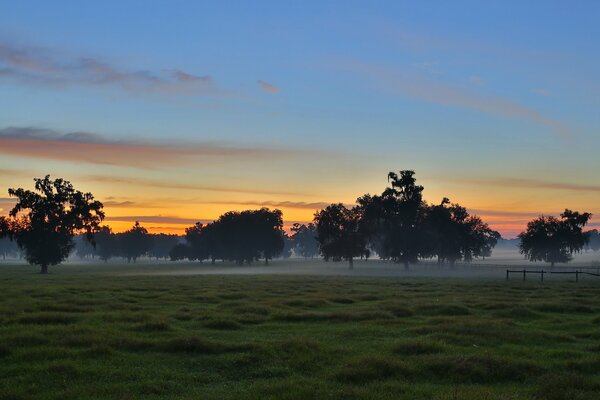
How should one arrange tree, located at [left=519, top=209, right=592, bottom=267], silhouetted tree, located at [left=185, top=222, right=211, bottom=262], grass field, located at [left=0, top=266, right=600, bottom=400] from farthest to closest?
1. silhouetted tree, located at [left=185, top=222, right=211, bottom=262]
2. tree, located at [left=519, top=209, right=592, bottom=267]
3. grass field, located at [left=0, top=266, right=600, bottom=400]

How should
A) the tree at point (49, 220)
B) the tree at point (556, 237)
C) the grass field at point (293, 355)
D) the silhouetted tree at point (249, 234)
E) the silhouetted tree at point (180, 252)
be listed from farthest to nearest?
the silhouetted tree at point (180, 252)
the silhouetted tree at point (249, 234)
the tree at point (556, 237)
the tree at point (49, 220)
the grass field at point (293, 355)

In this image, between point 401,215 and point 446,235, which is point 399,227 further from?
point 446,235

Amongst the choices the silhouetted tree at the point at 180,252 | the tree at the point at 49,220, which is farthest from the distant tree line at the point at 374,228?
the silhouetted tree at the point at 180,252

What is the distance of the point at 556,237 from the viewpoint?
138 m

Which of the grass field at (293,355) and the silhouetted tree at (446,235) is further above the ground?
the silhouetted tree at (446,235)

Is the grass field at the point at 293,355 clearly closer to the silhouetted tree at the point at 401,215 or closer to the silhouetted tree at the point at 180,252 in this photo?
the silhouetted tree at the point at 401,215

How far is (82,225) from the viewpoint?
107188 millimetres

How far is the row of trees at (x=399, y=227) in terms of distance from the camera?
12106 cm

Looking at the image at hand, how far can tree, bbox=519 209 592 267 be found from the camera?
138 m

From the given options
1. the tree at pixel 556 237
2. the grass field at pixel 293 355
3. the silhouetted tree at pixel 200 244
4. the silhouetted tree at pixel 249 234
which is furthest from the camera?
the silhouetted tree at pixel 200 244

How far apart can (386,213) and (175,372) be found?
10902cm

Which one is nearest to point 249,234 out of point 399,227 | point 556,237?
point 399,227

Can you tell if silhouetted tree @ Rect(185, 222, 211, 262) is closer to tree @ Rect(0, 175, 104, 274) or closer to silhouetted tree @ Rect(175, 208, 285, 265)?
silhouetted tree @ Rect(175, 208, 285, 265)

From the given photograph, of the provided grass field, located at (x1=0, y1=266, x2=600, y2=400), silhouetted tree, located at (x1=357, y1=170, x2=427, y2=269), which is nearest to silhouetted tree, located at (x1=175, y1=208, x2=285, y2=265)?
silhouetted tree, located at (x1=357, y1=170, x2=427, y2=269)
